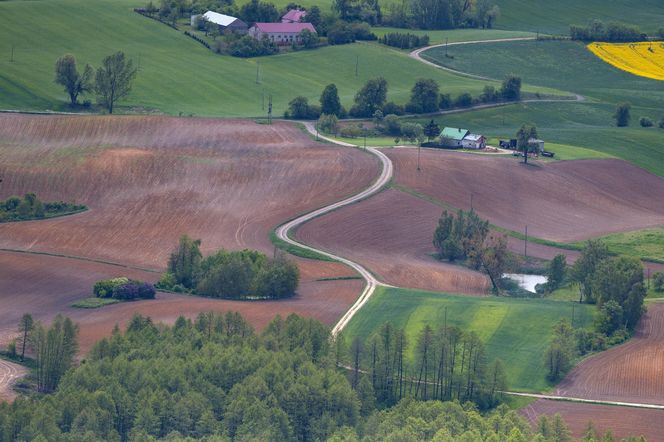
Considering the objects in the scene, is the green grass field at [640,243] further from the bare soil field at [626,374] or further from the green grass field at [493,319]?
the bare soil field at [626,374]

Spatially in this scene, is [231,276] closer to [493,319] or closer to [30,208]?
[493,319]

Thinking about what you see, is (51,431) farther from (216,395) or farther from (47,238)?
(47,238)

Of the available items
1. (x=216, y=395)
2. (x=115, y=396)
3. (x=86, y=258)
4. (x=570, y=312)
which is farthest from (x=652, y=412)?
(x=86, y=258)

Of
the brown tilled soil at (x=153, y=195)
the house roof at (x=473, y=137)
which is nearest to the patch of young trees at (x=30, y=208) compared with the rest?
the brown tilled soil at (x=153, y=195)

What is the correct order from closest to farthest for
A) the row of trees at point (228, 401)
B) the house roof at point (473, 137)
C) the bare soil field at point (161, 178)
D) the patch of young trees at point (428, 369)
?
1. the row of trees at point (228, 401)
2. the patch of young trees at point (428, 369)
3. the bare soil field at point (161, 178)
4. the house roof at point (473, 137)

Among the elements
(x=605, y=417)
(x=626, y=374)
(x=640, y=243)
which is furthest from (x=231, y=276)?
(x=640, y=243)

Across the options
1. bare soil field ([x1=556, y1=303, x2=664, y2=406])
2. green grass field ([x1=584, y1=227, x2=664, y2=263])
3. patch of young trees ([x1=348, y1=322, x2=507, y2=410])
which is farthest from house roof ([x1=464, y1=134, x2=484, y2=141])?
patch of young trees ([x1=348, y1=322, x2=507, y2=410])

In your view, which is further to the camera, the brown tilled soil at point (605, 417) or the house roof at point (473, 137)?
the house roof at point (473, 137)
